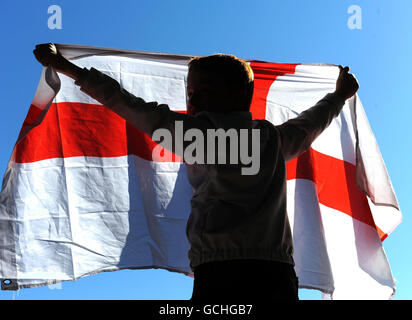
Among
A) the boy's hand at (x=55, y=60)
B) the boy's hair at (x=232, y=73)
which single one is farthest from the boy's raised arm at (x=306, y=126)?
the boy's hand at (x=55, y=60)

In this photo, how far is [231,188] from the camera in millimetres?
1877

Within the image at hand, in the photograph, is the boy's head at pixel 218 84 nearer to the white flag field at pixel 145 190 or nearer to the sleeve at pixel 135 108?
the sleeve at pixel 135 108

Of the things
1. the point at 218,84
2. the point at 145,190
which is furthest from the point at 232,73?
the point at 145,190

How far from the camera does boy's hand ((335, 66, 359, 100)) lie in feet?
8.90

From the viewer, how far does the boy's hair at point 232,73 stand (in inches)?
81.1

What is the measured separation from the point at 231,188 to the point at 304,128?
1.80 ft

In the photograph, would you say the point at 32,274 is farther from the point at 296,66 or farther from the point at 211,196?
the point at 296,66

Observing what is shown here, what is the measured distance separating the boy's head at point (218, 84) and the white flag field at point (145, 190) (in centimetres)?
104

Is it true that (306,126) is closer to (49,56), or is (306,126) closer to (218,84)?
(218,84)

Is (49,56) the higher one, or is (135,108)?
(49,56)

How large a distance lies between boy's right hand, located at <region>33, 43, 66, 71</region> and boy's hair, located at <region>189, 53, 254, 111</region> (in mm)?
629

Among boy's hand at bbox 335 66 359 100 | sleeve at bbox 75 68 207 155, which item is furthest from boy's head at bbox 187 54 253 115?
boy's hand at bbox 335 66 359 100

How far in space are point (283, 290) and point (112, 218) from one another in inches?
66.1

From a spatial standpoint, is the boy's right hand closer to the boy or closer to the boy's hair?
the boy
